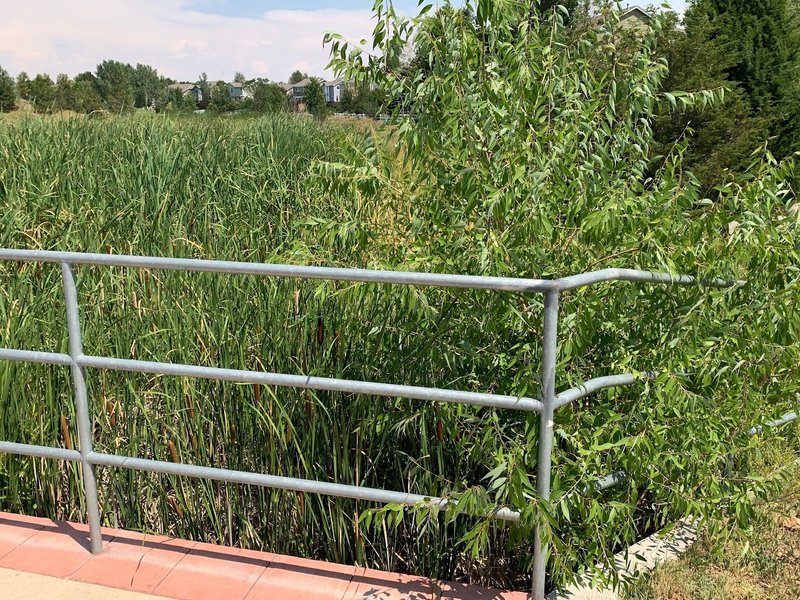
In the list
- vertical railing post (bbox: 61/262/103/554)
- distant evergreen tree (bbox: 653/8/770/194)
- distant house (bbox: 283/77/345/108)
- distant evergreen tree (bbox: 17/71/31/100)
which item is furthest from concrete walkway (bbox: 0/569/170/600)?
distant evergreen tree (bbox: 17/71/31/100)

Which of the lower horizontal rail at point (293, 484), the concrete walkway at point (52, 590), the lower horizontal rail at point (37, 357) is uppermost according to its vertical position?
the lower horizontal rail at point (37, 357)

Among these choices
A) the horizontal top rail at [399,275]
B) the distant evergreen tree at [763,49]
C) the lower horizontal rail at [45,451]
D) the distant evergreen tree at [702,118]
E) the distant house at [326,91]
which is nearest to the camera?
the horizontal top rail at [399,275]

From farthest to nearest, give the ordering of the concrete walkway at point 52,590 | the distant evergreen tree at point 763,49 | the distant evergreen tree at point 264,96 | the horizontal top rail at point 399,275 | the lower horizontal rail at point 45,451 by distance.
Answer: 1. the distant evergreen tree at point 264,96
2. the distant evergreen tree at point 763,49
3. the lower horizontal rail at point 45,451
4. the concrete walkway at point 52,590
5. the horizontal top rail at point 399,275

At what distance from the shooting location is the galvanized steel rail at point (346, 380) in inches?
103

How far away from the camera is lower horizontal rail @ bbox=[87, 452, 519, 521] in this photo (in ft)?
9.16

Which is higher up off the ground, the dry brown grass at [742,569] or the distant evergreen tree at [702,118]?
the distant evergreen tree at [702,118]

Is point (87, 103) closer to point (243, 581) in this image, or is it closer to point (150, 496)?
point (150, 496)

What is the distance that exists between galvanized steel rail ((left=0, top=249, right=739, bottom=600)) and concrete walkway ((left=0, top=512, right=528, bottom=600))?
154mm

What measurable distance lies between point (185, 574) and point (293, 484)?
613 millimetres

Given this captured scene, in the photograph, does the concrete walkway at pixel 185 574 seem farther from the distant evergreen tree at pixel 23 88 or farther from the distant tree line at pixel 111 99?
the distant evergreen tree at pixel 23 88

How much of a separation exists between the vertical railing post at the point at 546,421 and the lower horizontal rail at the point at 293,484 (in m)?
0.15

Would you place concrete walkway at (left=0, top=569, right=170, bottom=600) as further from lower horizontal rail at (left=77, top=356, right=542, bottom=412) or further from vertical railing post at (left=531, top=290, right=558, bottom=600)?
vertical railing post at (left=531, top=290, right=558, bottom=600)

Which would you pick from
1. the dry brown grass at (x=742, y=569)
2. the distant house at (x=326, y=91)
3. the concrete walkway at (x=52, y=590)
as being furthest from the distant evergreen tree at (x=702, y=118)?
the concrete walkway at (x=52, y=590)

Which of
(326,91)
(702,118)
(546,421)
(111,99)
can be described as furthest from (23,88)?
(546,421)
